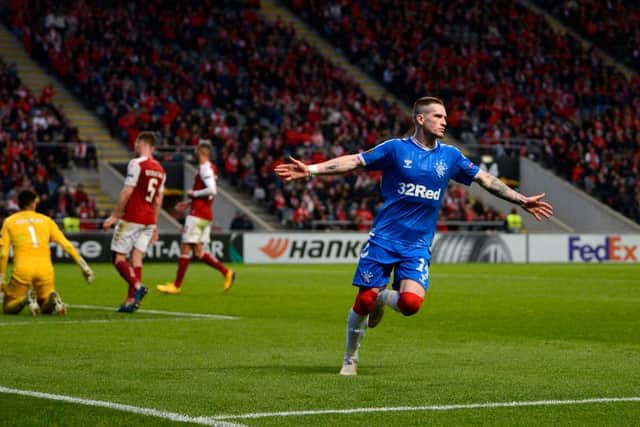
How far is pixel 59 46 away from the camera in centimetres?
4562

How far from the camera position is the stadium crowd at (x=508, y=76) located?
4834 centimetres

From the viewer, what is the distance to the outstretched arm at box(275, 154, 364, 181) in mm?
9258

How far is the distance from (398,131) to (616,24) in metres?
16.5

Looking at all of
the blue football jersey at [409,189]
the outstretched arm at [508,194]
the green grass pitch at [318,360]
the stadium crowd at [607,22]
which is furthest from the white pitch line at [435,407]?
the stadium crowd at [607,22]

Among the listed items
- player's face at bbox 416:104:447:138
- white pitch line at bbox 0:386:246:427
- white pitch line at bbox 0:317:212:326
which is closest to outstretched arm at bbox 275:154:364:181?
player's face at bbox 416:104:447:138

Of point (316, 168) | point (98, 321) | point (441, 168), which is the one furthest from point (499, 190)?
point (98, 321)

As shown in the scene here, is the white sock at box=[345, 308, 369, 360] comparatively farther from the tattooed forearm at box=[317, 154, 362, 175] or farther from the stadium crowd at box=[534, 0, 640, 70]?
the stadium crowd at box=[534, 0, 640, 70]

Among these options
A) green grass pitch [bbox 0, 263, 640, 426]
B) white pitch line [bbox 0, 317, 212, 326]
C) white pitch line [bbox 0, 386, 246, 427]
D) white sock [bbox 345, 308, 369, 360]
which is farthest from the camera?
white pitch line [bbox 0, 317, 212, 326]

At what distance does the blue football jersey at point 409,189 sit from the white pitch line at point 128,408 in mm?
2826

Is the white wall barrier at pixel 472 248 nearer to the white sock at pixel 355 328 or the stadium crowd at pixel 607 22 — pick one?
the stadium crowd at pixel 607 22

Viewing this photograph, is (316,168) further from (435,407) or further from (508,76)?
(508,76)

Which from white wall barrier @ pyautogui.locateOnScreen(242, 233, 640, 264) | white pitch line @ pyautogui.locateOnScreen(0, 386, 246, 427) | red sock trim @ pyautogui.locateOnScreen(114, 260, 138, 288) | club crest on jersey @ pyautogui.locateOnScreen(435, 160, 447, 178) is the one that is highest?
white wall barrier @ pyautogui.locateOnScreen(242, 233, 640, 264)

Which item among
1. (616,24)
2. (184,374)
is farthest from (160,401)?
(616,24)

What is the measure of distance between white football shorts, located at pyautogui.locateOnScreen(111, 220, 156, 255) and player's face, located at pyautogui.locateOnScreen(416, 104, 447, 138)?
26.7 feet
